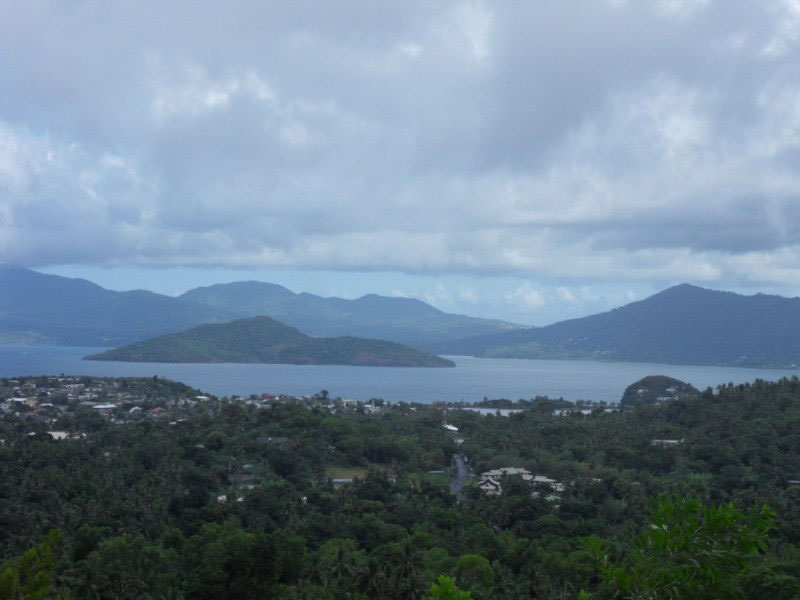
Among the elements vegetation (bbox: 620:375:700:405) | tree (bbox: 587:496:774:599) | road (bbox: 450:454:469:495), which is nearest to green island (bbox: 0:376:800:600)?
tree (bbox: 587:496:774:599)

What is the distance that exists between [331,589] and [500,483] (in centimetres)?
2202

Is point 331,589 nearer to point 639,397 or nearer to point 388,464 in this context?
point 388,464

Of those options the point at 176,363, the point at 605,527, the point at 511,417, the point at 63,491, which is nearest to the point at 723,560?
the point at 605,527

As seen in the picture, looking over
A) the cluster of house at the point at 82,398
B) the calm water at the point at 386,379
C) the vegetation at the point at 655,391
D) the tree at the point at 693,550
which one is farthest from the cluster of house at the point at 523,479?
the calm water at the point at 386,379

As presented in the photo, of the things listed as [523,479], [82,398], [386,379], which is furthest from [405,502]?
[386,379]

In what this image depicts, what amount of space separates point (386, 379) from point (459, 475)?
4544 inches

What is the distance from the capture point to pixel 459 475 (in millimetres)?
51375

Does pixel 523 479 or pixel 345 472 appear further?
pixel 345 472

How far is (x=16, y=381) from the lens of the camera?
95.2m

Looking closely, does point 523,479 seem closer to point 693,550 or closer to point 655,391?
point 693,550

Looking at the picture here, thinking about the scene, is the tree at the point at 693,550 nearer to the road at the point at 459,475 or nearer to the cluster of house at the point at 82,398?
the road at the point at 459,475

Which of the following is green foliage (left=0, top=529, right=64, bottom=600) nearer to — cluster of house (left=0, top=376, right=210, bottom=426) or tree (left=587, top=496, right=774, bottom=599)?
tree (left=587, top=496, right=774, bottom=599)

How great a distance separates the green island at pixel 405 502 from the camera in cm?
1409

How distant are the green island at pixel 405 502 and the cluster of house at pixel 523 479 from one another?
0.70ft
